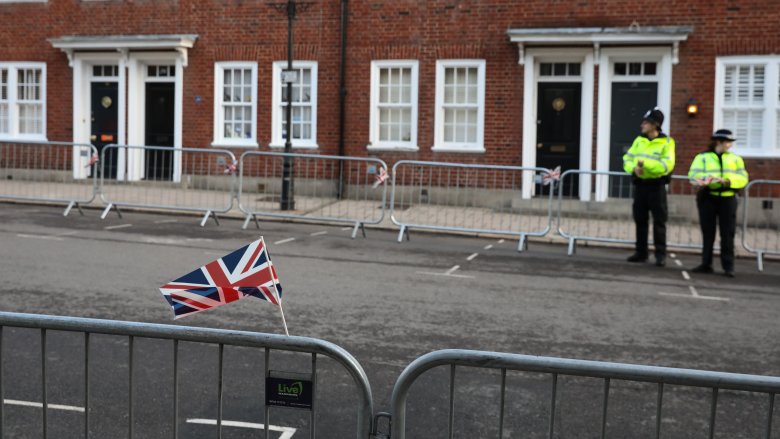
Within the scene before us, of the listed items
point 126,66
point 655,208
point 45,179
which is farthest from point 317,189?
point 655,208

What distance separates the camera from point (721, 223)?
12219 mm

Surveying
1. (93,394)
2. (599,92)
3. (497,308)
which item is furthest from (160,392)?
(599,92)

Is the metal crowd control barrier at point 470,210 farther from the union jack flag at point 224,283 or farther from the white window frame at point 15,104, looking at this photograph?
the white window frame at point 15,104

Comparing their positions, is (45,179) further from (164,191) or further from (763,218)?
(763,218)

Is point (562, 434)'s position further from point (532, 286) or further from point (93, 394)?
point (532, 286)

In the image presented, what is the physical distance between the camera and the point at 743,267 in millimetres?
13156

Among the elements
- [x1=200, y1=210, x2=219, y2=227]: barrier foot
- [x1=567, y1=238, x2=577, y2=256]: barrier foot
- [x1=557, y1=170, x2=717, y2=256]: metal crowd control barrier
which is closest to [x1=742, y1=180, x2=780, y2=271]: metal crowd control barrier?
[x1=557, y1=170, x2=717, y2=256]: metal crowd control barrier

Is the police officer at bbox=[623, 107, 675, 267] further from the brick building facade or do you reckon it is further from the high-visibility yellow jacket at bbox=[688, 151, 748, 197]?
the brick building facade

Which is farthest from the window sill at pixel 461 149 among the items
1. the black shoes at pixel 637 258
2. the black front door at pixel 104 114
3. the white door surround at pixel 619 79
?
the black front door at pixel 104 114

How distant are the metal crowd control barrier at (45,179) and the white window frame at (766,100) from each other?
481 inches

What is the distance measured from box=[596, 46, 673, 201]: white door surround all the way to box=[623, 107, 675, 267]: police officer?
18.4 ft

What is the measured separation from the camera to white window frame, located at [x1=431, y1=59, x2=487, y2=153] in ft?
64.8

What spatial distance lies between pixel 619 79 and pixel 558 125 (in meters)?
1.60

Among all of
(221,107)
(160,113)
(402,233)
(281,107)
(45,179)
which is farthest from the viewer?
(160,113)
